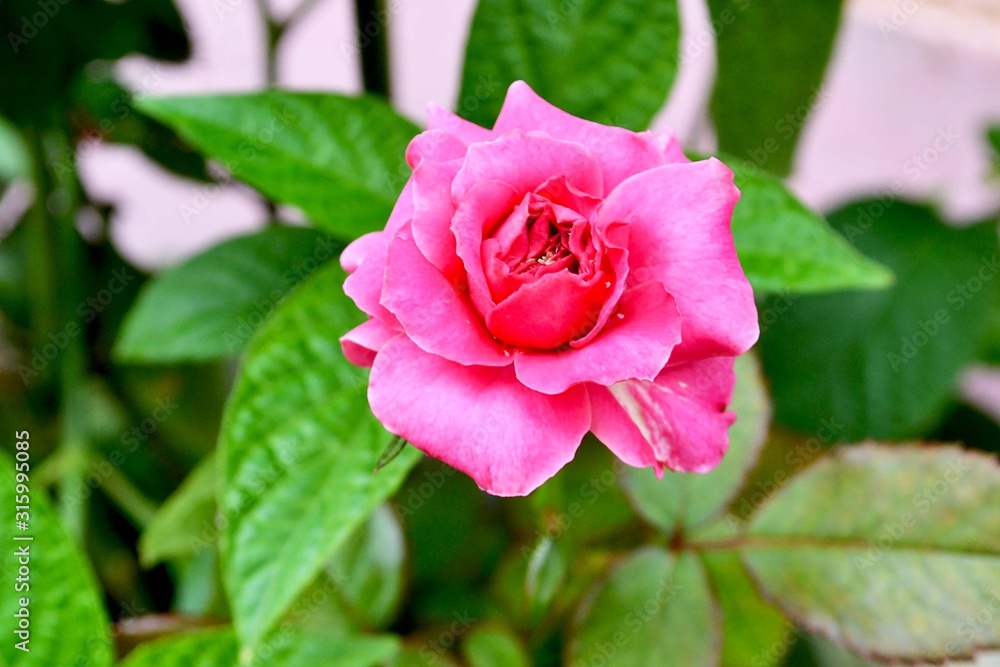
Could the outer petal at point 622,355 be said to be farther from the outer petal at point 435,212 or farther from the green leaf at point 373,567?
the green leaf at point 373,567

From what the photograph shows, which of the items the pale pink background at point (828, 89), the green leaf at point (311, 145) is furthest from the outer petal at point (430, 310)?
the pale pink background at point (828, 89)

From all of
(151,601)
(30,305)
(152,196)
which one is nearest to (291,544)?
(151,601)

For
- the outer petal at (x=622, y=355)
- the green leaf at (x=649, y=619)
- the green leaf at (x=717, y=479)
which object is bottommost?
the green leaf at (x=649, y=619)

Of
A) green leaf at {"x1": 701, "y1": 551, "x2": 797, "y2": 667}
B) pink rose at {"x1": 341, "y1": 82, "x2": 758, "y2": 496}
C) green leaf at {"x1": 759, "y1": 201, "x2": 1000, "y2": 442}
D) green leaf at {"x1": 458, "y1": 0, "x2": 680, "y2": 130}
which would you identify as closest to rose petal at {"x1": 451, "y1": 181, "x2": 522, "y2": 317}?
pink rose at {"x1": 341, "y1": 82, "x2": 758, "y2": 496}

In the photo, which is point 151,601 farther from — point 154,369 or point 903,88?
point 903,88

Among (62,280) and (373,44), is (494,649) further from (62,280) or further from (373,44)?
(62,280)

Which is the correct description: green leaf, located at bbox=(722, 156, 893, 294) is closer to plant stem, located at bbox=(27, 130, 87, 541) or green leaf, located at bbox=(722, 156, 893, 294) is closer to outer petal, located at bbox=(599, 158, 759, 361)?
outer petal, located at bbox=(599, 158, 759, 361)
